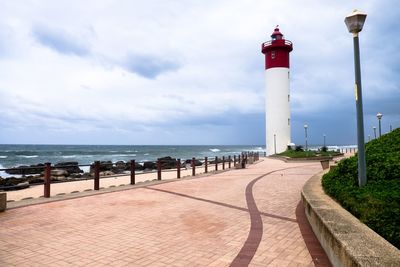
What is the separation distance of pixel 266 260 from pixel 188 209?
346 centimetres

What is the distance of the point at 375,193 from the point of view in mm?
5012

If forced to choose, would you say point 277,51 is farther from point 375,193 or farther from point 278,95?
point 375,193

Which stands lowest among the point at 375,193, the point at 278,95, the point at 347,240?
the point at 347,240

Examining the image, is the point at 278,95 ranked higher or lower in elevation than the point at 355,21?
higher

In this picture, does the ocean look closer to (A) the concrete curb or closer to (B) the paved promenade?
(B) the paved promenade

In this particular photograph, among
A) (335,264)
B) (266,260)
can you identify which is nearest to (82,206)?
(266,260)

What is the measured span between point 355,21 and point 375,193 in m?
3.27

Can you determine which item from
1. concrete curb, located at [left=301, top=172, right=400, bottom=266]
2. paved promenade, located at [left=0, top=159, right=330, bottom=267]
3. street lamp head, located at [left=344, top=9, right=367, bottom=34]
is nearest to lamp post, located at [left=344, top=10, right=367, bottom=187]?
street lamp head, located at [left=344, top=9, right=367, bottom=34]

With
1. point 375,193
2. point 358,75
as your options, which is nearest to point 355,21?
point 358,75

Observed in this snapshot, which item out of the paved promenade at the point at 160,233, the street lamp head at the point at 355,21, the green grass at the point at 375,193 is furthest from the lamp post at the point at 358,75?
the paved promenade at the point at 160,233

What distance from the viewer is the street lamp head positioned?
6133 millimetres

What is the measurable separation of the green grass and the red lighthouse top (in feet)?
105

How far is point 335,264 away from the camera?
3.77 meters

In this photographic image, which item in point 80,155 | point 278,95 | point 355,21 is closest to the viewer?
point 355,21
